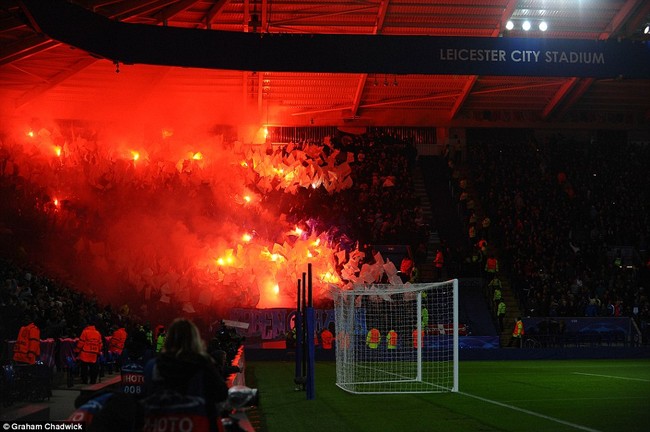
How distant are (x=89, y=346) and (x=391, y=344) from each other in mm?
8975

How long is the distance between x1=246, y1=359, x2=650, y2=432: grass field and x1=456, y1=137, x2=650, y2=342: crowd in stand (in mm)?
12572

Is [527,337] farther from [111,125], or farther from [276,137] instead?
[111,125]

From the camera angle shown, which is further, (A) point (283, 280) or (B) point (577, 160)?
(B) point (577, 160)

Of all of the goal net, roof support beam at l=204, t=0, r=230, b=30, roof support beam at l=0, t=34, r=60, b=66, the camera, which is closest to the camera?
the camera

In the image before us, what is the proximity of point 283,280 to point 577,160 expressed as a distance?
51.7 feet

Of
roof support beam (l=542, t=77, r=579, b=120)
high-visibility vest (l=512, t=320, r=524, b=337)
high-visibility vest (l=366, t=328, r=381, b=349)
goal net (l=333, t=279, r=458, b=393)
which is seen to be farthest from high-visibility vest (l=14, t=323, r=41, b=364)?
roof support beam (l=542, t=77, r=579, b=120)

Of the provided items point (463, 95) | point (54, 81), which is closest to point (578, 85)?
point (463, 95)

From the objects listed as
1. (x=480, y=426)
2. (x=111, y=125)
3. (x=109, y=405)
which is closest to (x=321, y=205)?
(x=111, y=125)

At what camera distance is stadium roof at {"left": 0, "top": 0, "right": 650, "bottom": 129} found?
2934 centimetres

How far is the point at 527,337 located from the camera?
31250 mm

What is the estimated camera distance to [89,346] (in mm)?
18891

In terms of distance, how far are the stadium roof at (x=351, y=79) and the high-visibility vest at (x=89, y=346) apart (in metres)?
8.64

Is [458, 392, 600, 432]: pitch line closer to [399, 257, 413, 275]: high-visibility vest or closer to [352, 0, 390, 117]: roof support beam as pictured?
[399, 257, 413, 275]: high-visibility vest

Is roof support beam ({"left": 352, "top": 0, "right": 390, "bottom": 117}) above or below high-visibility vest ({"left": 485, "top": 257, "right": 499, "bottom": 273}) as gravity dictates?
above
